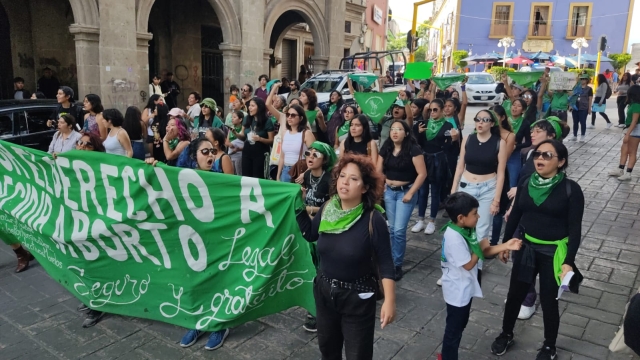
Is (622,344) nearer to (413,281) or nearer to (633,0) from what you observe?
(413,281)

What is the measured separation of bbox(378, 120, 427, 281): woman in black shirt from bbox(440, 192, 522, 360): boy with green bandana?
65.2 inches

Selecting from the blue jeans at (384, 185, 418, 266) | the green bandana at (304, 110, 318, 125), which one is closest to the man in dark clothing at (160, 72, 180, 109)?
the green bandana at (304, 110, 318, 125)

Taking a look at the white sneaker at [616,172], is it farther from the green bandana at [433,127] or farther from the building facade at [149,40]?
the building facade at [149,40]

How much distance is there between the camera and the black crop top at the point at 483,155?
5055mm

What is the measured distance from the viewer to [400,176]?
5176mm

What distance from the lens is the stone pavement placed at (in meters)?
3.84

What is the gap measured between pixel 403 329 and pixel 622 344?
221 cm

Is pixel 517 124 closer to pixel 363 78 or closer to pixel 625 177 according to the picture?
pixel 625 177

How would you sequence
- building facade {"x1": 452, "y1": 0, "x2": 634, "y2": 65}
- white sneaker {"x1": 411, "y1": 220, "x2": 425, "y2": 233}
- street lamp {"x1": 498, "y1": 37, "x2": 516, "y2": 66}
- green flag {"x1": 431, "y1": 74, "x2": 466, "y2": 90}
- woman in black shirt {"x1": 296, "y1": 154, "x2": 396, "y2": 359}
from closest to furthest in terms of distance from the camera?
woman in black shirt {"x1": 296, "y1": 154, "x2": 396, "y2": 359}
white sneaker {"x1": 411, "y1": 220, "x2": 425, "y2": 233}
green flag {"x1": 431, "y1": 74, "x2": 466, "y2": 90}
street lamp {"x1": 498, "y1": 37, "x2": 516, "y2": 66}
building facade {"x1": 452, "y1": 0, "x2": 634, "y2": 65}

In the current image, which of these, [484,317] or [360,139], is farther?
[360,139]

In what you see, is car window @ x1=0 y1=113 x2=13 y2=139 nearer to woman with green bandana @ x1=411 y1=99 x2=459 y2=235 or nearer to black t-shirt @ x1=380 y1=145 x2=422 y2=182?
black t-shirt @ x1=380 y1=145 x2=422 y2=182

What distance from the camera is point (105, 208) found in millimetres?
4270

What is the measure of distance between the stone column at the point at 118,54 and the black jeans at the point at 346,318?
409 inches

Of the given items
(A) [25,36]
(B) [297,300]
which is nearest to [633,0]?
(A) [25,36]
